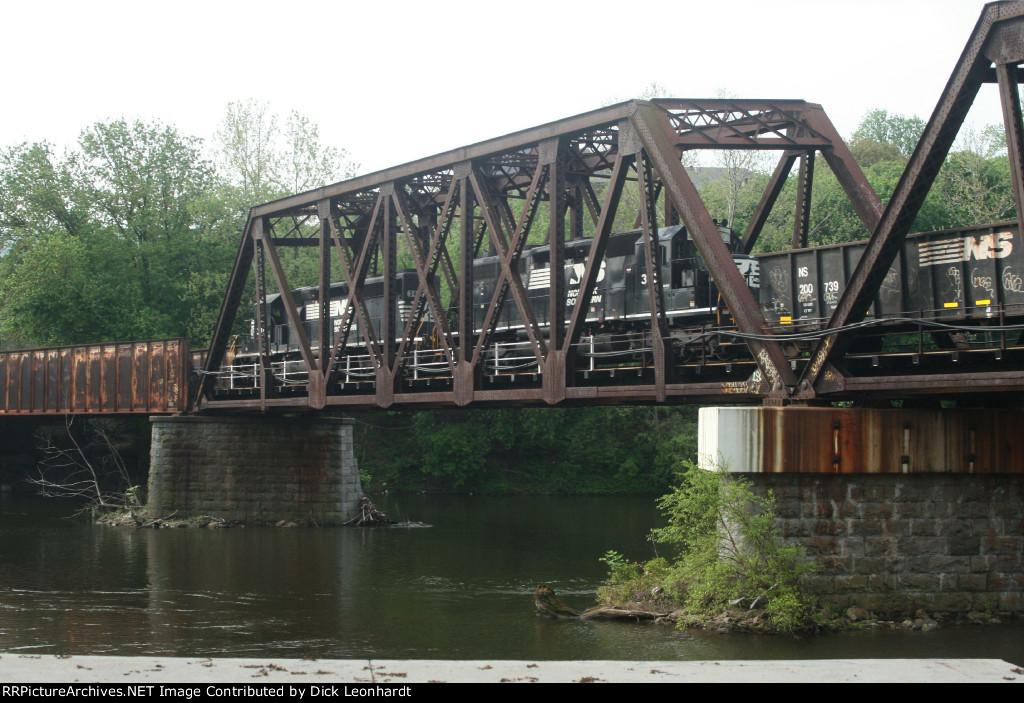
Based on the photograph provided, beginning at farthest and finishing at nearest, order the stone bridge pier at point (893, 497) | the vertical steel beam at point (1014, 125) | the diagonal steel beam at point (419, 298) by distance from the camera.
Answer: the diagonal steel beam at point (419, 298) → the stone bridge pier at point (893, 497) → the vertical steel beam at point (1014, 125)

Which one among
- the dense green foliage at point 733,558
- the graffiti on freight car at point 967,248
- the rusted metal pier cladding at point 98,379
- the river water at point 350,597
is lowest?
the river water at point 350,597

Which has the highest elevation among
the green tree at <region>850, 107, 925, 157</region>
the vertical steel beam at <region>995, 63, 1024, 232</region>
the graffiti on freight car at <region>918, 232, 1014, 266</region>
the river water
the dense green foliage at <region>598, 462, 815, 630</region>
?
the green tree at <region>850, 107, 925, 157</region>

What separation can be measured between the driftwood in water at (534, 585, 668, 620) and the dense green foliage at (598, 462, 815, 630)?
24.2 inches

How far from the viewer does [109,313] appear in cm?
5462

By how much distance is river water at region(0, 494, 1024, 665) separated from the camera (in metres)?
16.0

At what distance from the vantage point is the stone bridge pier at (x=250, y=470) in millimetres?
36594

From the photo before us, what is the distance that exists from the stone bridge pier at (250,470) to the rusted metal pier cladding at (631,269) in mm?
1359

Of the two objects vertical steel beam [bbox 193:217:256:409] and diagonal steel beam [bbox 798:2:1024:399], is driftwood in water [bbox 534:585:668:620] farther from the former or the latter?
vertical steel beam [bbox 193:217:256:409]

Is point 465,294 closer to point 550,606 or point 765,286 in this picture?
point 765,286

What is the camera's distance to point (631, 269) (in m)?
28.1

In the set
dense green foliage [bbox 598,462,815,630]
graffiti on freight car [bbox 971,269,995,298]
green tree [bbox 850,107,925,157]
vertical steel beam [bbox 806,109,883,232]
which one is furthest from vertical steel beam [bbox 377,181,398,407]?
green tree [bbox 850,107,925,157]

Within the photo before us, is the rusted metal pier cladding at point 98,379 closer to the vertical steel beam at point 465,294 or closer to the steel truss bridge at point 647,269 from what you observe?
the steel truss bridge at point 647,269

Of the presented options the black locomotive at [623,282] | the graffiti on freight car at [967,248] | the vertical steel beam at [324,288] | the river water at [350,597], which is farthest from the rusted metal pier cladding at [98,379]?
the graffiti on freight car at [967,248]
